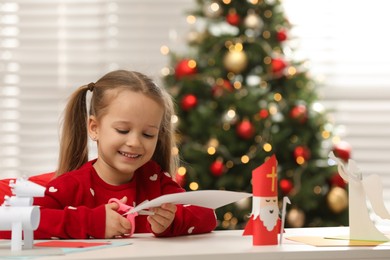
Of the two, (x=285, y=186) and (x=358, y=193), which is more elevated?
(x=358, y=193)

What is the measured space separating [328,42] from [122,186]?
2865 millimetres

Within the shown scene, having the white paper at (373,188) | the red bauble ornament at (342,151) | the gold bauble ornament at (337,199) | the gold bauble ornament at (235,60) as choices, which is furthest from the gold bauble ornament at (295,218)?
the white paper at (373,188)

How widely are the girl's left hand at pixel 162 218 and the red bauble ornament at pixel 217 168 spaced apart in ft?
7.32

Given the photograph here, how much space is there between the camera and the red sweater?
75.0 inches

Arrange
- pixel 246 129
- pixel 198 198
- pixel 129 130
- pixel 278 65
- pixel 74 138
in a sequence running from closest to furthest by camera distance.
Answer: pixel 198 198
pixel 129 130
pixel 74 138
pixel 246 129
pixel 278 65

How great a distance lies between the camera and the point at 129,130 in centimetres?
209

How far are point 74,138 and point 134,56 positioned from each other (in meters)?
2.40

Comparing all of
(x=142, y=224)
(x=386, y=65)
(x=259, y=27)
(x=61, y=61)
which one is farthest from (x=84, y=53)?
(x=142, y=224)

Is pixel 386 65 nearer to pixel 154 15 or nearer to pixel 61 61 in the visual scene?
pixel 154 15

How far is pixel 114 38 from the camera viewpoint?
4719 millimetres

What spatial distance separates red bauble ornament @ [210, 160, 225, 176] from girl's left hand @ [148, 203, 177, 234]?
87.8 inches

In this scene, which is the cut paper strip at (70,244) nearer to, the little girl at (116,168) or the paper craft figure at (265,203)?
the little girl at (116,168)

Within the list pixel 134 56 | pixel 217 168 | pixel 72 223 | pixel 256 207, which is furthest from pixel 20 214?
pixel 134 56

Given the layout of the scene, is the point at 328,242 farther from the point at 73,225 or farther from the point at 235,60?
the point at 235,60
